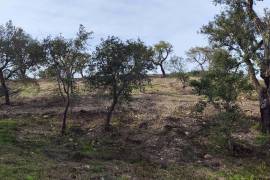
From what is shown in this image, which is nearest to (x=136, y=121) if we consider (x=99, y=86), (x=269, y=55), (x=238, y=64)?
(x=99, y=86)

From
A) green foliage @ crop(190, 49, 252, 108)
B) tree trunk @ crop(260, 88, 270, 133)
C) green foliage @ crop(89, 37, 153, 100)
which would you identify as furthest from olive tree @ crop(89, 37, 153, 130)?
tree trunk @ crop(260, 88, 270, 133)

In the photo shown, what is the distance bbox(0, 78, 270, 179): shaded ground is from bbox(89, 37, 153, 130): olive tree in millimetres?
3102

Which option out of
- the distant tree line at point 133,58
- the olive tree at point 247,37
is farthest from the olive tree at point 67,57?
the olive tree at point 247,37

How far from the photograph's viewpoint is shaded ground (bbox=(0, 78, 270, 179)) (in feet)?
79.5

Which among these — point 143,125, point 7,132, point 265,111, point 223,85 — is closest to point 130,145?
point 143,125

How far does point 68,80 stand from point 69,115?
617 cm

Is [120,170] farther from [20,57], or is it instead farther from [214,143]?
[20,57]

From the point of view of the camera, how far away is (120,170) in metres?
24.4

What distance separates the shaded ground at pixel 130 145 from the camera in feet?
79.5

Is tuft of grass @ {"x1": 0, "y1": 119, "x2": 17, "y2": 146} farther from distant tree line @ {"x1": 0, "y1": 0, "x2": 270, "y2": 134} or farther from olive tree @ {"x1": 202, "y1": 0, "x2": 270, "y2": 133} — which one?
olive tree @ {"x1": 202, "y1": 0, "x2": 270, "y2": 133}

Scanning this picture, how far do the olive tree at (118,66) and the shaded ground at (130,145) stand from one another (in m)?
3.10

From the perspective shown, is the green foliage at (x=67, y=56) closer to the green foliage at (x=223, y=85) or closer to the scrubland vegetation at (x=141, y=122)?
the scrubland vegetation at (x=141, y=122)

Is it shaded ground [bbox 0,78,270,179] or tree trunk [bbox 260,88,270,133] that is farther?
tree trunk [bbox 260,88,270,133]

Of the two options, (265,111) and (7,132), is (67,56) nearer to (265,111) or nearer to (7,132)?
(7,132)
